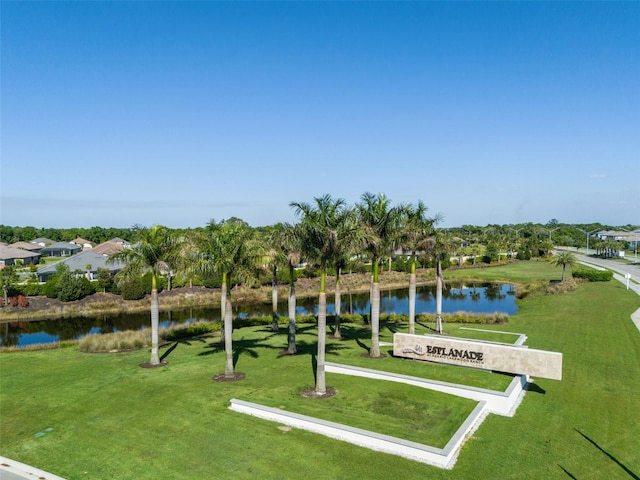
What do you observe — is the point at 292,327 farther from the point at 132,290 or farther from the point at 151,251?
the point at 132,290

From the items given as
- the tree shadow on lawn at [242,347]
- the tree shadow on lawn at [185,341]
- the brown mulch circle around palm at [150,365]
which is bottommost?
the tree shadow on lawn at [185,341]

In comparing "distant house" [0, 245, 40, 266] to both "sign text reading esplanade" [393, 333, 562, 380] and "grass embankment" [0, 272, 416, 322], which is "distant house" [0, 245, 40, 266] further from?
"sign text reading esplanade" [393, 333, 562, 380]

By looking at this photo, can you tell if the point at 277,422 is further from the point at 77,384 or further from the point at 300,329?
the point at 300,329

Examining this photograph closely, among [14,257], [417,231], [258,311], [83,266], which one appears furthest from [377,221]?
[14,257]

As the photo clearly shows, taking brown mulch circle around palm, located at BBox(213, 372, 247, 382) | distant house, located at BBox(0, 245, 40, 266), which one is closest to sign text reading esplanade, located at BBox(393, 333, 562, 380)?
brown mulch circle around palm, located at BBox(213, 372, 247, 382)

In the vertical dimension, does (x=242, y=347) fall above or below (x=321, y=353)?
below

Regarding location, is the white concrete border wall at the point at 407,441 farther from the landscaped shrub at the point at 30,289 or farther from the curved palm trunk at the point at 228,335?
the landscaped shrub at the point at 30,289

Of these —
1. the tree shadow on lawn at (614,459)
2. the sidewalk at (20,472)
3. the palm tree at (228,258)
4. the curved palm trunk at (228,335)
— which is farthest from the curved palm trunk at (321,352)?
the tree shadow on lawn at (614,459)
